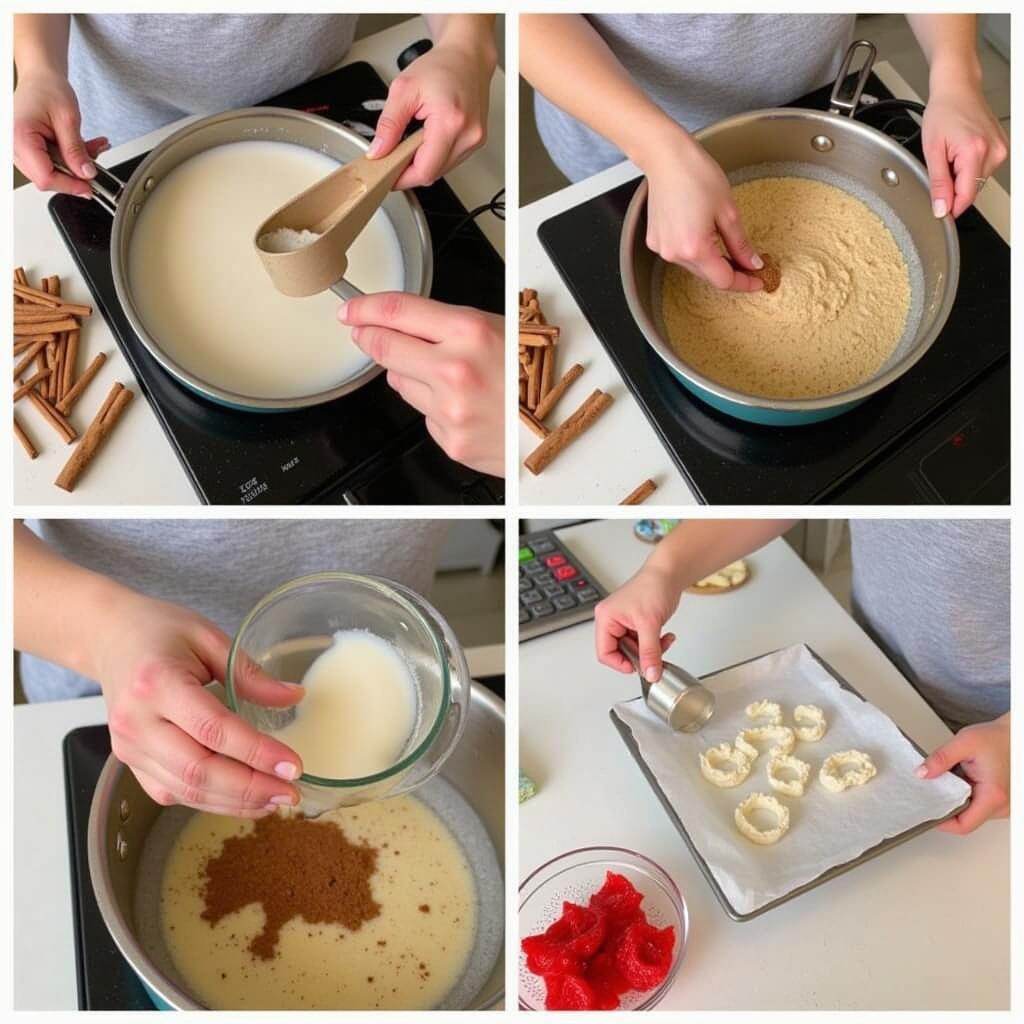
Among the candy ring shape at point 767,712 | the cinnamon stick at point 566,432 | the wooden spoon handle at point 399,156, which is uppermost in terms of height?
the wooden spoon handle at point 399,156

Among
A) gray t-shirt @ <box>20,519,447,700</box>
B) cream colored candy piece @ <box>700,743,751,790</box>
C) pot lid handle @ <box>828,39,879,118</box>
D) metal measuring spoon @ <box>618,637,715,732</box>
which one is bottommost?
cream colored candy piece @ <box>700,743,751,790</box>

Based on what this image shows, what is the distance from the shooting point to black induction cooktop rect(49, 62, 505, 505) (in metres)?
0.72

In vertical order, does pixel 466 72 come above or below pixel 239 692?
above

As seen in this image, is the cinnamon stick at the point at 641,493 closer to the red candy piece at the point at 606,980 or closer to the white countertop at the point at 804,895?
the white countertop at the point at 804,895

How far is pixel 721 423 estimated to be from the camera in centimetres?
75

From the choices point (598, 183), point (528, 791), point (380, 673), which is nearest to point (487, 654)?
point (528, 791)

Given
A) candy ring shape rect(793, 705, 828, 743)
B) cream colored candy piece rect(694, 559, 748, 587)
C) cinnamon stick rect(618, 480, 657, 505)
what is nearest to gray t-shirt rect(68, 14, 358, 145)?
cinnamon stick rect(618, 480, 657, 505)

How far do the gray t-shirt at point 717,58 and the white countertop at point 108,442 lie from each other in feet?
0.62

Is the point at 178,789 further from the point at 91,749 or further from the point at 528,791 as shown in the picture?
the point at 528,791

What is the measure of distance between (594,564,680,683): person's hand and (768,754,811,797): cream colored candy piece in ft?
0.40

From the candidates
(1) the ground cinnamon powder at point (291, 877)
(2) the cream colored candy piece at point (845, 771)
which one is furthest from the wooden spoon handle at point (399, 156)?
(2) the cream colored candy piece at point (845, 771)

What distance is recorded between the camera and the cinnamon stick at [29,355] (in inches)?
28.4

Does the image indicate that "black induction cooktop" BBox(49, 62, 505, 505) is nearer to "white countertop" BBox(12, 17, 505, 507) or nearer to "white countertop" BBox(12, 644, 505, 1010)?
"white countertop" BBox(12, 17, 505, 507)

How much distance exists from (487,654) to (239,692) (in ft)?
1.05
